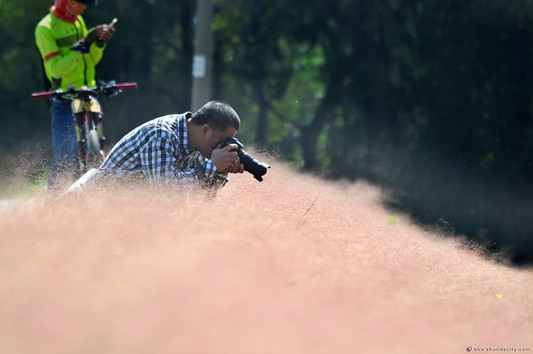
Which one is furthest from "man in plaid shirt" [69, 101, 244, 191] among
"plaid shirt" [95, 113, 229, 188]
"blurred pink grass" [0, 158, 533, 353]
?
"blurred pink grass" [0, 158, 533, 353]

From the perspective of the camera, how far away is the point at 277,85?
55.4 feet

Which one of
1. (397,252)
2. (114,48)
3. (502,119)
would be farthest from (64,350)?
(114,48)

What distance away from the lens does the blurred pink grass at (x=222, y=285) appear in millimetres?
3117

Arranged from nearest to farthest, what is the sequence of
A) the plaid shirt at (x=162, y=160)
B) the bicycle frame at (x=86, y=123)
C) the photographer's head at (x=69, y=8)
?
the plaid shirt at (x=162, y=160)
the bicycle frame at (x=86, y=123)
the photographer's head at (x=69, y=8)

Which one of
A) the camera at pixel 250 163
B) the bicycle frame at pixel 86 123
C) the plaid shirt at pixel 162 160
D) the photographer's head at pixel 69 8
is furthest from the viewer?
the photographer's head at pixel 69 8

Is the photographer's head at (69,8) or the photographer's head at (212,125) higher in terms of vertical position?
the photographer's head at (69,8)

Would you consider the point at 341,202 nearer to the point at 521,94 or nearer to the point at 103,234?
the point at 103,234

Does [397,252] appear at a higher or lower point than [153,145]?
lower

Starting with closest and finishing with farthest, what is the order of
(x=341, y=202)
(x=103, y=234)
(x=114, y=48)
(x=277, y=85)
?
(x=103, y=234) < (x=341, y=202) < (x=114, y=48) < (x=277, y=85)

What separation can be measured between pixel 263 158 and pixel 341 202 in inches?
24.6

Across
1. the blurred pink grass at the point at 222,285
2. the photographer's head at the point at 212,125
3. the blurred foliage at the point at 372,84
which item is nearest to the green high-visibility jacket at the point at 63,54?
the blurred foliage at the point at 372,84

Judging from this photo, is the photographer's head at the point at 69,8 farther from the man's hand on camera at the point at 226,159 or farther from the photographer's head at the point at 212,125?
the man's hand on camera at the point at 226,159

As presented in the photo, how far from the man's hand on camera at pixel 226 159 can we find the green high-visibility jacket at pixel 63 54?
9.56 feet

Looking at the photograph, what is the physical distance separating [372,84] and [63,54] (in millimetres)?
6951
